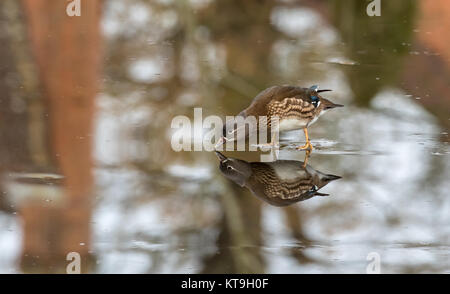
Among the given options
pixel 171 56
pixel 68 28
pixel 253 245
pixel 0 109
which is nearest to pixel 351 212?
pixel 253 245

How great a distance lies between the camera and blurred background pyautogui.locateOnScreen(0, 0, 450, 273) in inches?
158

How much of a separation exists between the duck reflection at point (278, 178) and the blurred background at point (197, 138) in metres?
0.09

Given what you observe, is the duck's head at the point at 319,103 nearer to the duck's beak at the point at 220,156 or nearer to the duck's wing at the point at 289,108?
the duck's wing at the point at 289,108


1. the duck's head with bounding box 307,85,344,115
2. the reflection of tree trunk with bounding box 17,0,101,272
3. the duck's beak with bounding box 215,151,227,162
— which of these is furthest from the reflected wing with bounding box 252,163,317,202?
the reflection of tree trunk with bounding box 17,0,101,272

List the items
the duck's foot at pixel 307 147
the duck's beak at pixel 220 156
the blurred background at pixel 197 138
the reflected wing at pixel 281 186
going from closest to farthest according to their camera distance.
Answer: the blurred background at pixel 197 138, the reflected wing at pixel 281 186, the duck's beak at pixel 220 156, the duck's foot at pixel 307 147

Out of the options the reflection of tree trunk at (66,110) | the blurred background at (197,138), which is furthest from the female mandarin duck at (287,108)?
the reflection of tree trunk at (66,110)

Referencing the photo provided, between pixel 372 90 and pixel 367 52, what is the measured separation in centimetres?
116

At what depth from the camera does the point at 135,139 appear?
17.9 ft

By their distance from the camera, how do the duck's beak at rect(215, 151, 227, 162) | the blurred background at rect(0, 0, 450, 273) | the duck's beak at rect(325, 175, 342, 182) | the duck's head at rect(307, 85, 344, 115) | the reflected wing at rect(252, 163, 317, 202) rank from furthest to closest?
the duck's head at rect(307, 85, 344, 115) → the duck's beak at rect(215, 151, 227, 162) → the duck's beak at rect(325, 175, 342, 182) → the reflected wing at rect(252, 163, 317, 202) → the blurred background at rect(0, 0, 450, 273)

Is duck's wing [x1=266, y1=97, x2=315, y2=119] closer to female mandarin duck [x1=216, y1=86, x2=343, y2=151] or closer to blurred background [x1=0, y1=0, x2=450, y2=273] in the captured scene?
female mandarin duck [x1=216, y1=86, x2=343, y2=151]

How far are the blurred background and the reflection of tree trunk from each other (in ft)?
0.05

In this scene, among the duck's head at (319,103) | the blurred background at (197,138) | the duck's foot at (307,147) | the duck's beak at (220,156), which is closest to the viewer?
the blurred background at (197,138)

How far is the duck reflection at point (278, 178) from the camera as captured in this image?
4598 millimetres

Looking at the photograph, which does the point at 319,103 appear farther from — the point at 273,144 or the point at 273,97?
the point at 273,144
